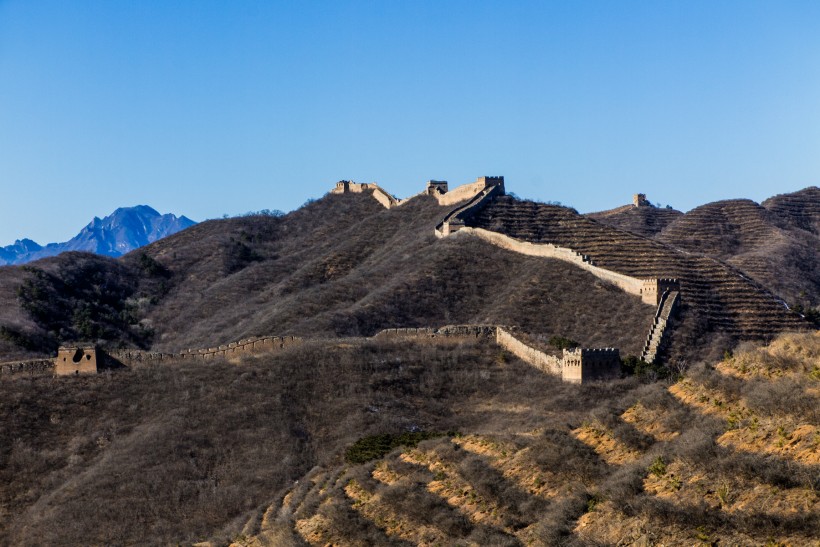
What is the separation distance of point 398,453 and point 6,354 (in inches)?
1481

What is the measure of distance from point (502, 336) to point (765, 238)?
69942 millimetres

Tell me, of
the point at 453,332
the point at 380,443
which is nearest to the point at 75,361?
the point at 453,332

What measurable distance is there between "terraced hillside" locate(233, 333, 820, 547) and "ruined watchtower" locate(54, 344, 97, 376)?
21238mm

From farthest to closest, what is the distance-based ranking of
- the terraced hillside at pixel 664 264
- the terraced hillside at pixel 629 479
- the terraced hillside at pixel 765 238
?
1. the terraced hillside at pixel 765 238
2. the terraced hillside at pixel 664 264
3. the terraced hillside at pixel 629 479

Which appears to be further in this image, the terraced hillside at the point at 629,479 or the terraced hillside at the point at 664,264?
the terraced hillside at the point at 664,264

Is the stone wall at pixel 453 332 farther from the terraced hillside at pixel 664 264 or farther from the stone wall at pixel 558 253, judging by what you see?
the terraced hillside at pixel 664 264

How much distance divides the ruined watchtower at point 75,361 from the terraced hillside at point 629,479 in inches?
836

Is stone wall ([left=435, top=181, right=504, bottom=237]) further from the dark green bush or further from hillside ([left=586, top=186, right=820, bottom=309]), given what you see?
the dark green bush

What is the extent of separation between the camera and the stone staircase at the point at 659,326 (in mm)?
66125

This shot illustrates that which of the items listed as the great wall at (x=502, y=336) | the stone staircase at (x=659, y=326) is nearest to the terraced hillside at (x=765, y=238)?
the great wall at (x=502, y=336)

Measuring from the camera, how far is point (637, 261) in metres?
84.5

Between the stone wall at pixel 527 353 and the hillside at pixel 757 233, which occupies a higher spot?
the hillside at pixel 757 233

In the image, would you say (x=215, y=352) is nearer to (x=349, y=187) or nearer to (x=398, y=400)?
(x=398, y=400)

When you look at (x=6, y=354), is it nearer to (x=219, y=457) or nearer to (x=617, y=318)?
(x=219, y=457)
